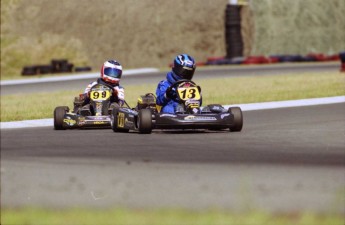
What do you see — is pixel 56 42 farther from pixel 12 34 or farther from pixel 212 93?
pixel 212 93

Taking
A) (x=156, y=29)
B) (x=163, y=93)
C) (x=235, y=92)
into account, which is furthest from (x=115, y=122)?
(x=156, y=29)

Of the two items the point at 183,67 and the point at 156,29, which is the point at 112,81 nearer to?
the point at 183,67

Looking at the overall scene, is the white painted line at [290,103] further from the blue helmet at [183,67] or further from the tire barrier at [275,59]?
the tire barrier at [275,59]

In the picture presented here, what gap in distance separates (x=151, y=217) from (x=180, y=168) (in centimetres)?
327

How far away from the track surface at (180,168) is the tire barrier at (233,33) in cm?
2678

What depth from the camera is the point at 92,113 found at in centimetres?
1484

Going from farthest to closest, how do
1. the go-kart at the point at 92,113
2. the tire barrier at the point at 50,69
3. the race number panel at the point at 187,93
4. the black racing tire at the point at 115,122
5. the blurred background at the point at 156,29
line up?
1. the blurred background at the point at 156,29
2. the tire barrier at the point at 50,69
3. the go-kart at the point at 92,113
4. the black racing tire at the point at 115,122
5. the race number panel at the point at 187,93

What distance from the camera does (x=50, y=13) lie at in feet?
138

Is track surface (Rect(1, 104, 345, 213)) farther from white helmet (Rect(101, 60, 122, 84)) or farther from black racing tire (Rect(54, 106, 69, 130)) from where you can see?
white helmet (Rect(101, 60, 122, 84))

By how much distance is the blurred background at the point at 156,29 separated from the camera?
4109 cm

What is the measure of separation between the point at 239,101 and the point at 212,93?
340 cm

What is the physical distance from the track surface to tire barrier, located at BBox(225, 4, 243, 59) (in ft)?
87.8

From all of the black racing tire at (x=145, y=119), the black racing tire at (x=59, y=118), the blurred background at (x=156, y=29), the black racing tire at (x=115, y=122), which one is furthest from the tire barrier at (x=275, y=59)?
the black racing tire at (x=145, y=119)

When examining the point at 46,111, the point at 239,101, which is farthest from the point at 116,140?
the point at 239,101
